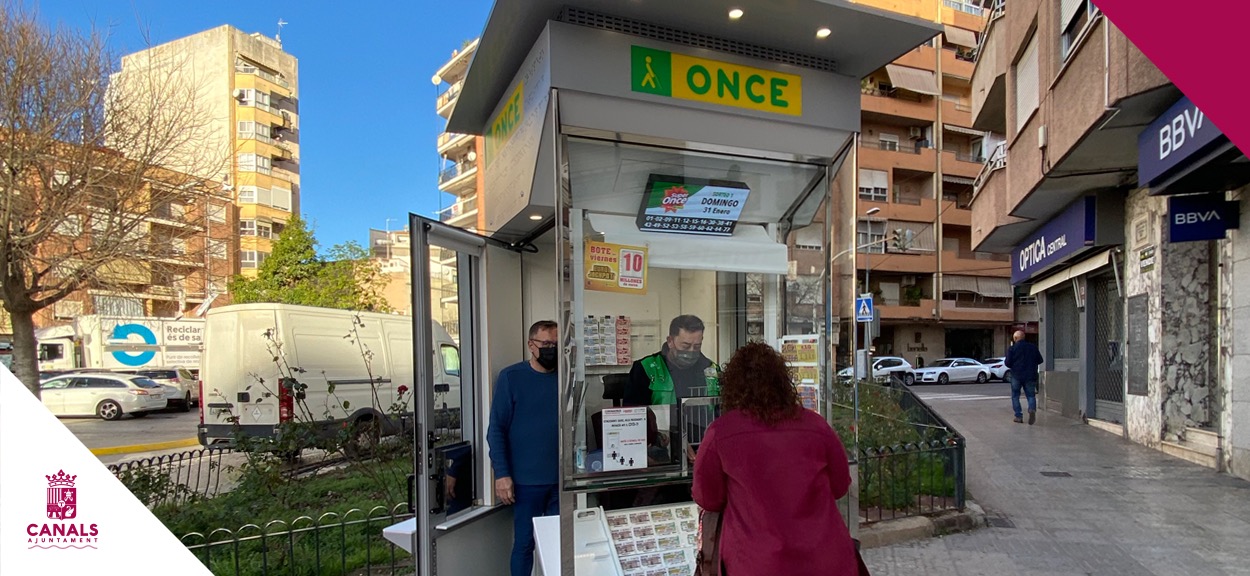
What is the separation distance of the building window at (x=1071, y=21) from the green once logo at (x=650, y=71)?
24.6ft

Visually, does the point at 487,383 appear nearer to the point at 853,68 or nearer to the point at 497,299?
the point at 497,299

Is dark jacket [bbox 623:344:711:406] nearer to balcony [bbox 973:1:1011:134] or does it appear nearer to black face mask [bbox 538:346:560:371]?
black face mask [bbox 538:346:560:371]

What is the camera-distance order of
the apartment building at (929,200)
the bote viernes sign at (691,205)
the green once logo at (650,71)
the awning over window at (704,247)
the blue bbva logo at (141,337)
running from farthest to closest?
1. the apartment building at (929,200)
2. the blue bbva logo at (141,337)
3. the bote viernes sign at (691,205)
4. the awning over window at (704,247)
5. the green once logo at (650,71)

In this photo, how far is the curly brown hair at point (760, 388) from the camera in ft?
8.22

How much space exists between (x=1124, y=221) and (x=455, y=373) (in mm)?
10580

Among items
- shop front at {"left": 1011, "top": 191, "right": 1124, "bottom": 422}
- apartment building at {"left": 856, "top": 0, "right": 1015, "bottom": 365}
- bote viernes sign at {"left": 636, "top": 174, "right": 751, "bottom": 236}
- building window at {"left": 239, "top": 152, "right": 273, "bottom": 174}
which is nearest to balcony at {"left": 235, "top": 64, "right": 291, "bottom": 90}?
building window at {"left": 239, "top": 152, "right": 273, "bottom": 174}

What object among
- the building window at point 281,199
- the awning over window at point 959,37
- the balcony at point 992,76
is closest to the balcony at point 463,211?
the building window at point 281,199

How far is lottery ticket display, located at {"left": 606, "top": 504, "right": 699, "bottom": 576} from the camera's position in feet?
12.0

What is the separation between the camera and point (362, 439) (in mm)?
7254

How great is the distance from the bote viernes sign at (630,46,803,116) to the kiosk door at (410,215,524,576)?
1.40 meters

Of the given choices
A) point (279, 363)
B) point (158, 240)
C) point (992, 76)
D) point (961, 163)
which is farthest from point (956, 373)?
point (158, 240)

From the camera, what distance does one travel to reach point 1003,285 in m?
40.2

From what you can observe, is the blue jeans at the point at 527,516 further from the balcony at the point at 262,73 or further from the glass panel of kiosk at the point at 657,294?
the balcony at the point at 262,73

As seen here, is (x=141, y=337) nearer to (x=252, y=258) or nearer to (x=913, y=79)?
(x=252, y=258)
